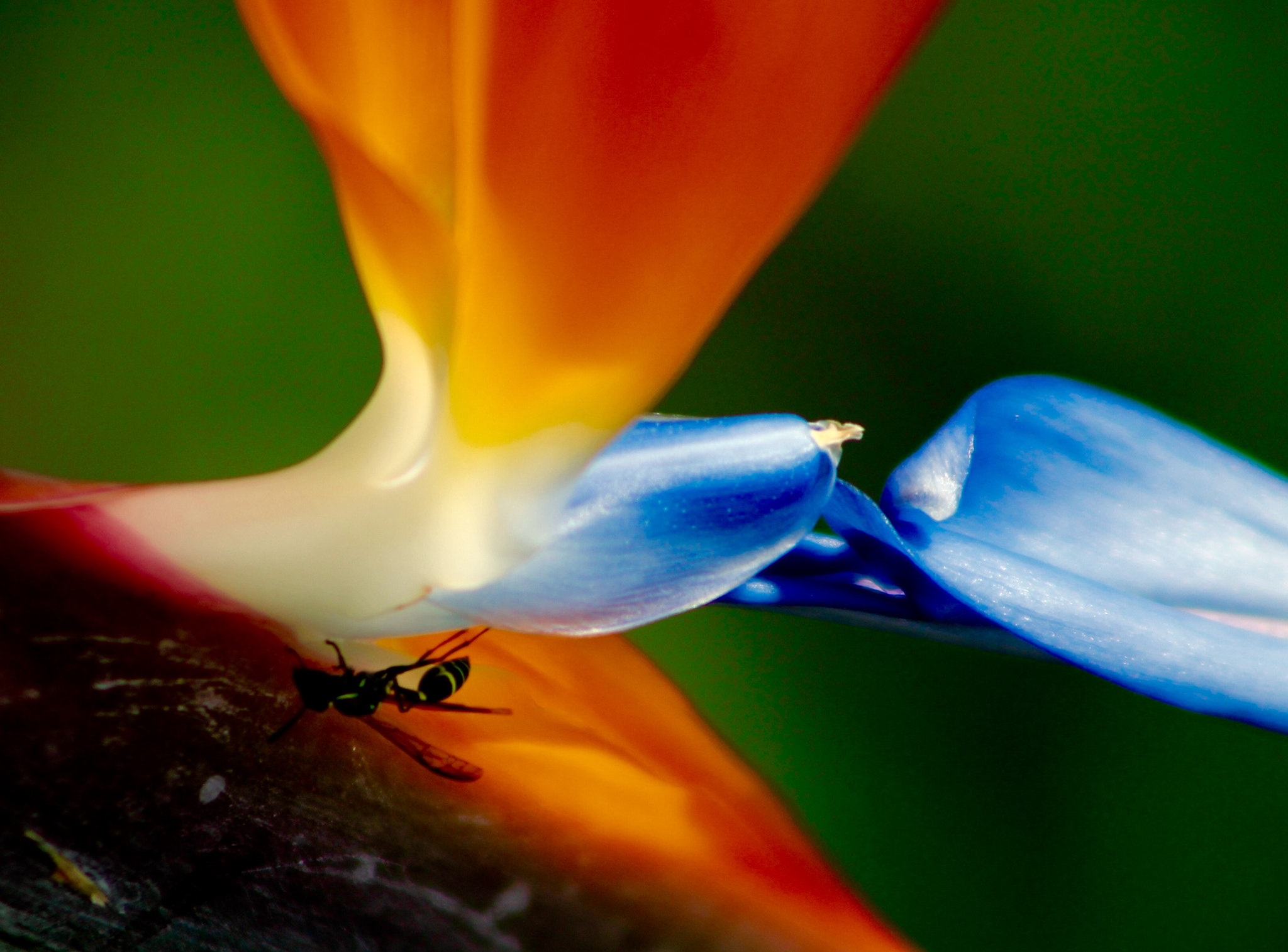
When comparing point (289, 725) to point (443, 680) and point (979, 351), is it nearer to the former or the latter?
point (443, 680)

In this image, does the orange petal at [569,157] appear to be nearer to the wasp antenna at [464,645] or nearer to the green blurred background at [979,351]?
the wasp antenna at [464,645]

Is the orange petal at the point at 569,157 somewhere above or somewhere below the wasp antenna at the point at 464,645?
above

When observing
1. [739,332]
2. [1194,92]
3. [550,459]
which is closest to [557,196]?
[550,459]

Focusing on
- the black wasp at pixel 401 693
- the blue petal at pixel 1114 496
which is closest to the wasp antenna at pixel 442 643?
the black wasp at pixel 401 693

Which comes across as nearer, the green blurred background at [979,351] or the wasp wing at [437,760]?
the wasp wing at [437,760]

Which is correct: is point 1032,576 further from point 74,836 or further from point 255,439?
point 255,439

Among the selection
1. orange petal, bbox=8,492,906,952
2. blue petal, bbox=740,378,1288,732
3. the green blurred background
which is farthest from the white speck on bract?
the green blurred background
